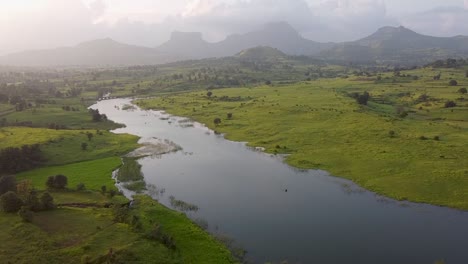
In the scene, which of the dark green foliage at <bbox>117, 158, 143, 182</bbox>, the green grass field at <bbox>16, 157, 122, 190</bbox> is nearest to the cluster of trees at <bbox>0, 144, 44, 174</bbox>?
the green grass field at <bbox>16, 157, 122, 190</bbox>

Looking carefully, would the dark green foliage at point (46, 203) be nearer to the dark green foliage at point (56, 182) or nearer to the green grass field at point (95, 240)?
the green grass field at point (95, 240)

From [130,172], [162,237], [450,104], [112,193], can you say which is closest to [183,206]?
[112,193]

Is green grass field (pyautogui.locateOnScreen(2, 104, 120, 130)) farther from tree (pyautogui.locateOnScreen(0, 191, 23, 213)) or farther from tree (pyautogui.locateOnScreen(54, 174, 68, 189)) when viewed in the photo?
tree (pyautogui.locateOnScreen(0, 191, 23, 213))

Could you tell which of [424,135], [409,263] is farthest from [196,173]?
[424,135]

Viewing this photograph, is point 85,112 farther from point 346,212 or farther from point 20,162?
point 346,212

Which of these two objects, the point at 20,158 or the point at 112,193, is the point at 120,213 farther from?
the point at 20,158

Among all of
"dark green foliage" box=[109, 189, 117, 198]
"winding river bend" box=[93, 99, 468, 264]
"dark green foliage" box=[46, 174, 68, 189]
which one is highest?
"dark green foliage" box=[46, 174, 68, 189]
